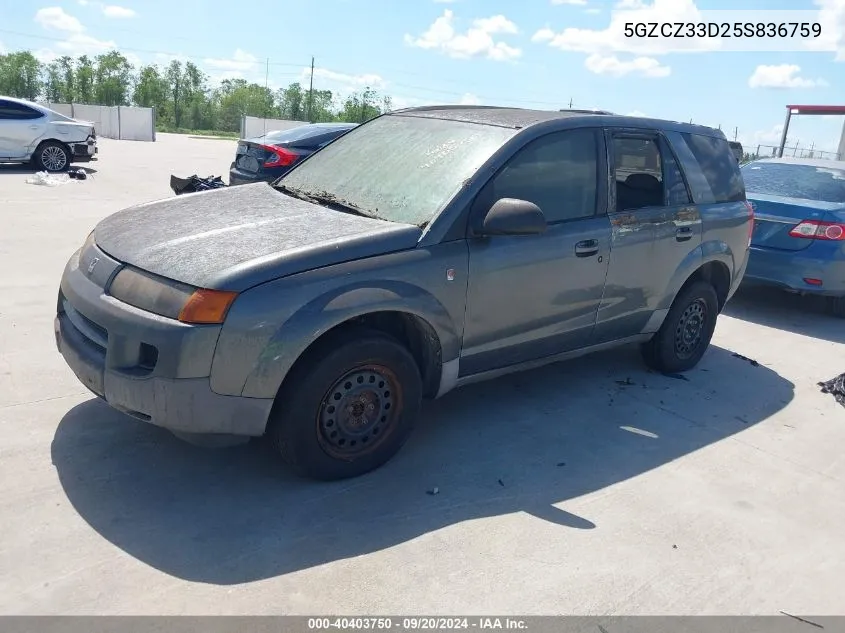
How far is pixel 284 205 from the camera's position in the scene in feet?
13.5

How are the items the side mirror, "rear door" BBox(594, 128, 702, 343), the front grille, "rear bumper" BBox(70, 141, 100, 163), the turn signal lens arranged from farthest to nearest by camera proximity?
"rear bumper" BBox(70, 141, 100, 163)
"rear door" BBox(594, 128, 702, 343)
the side mirror
the front grille
the turn signal lens

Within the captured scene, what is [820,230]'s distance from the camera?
7156 millimetres

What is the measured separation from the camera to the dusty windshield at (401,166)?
3922mm

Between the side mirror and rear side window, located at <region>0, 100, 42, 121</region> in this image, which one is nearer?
the side mirror

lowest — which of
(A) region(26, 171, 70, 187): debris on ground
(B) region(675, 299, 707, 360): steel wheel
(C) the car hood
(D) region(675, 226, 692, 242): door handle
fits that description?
(A) region(26, 171, 70, 187): debris on ground

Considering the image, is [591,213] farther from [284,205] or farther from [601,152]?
[284,205]

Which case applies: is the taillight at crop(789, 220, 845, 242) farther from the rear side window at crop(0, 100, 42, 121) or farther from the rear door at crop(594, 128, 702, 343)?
the rear side window at crop(0, 100, 42, 121)

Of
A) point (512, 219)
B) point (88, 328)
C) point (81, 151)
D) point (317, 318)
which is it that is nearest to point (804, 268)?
point (512, 219)

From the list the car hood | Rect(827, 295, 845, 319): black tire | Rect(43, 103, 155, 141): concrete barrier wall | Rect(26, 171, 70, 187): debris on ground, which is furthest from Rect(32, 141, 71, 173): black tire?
Rect(43, 103, 155, 141): concrete barrier wall

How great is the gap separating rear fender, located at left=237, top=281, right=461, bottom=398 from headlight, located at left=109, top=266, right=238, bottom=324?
0.86ft

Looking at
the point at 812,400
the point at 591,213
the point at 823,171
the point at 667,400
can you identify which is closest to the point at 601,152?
the point at 591,213

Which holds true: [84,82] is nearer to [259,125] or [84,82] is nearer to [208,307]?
[259,125]

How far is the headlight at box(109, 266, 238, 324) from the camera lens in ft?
10.0
